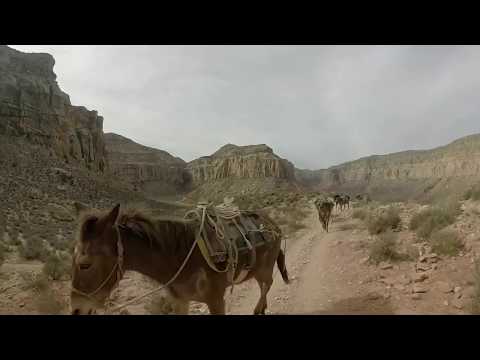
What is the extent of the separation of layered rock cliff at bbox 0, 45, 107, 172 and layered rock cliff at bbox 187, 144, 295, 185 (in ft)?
161

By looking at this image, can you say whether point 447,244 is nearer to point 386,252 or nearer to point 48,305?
point 386,252

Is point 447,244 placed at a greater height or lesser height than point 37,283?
greater

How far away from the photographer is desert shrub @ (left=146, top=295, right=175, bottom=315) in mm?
5254

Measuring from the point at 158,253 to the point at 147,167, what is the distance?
4599 inches

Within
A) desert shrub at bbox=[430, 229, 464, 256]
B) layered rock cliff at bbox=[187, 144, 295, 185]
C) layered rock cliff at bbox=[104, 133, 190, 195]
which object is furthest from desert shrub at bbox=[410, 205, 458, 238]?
layered rock cliff at bbox=[104, 133, 190, 195]

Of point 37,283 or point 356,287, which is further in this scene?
point 37,283

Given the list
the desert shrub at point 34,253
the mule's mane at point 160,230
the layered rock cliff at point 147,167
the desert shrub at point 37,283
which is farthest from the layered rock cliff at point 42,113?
the mule's mane at point 160,230

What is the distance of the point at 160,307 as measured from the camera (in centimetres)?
531

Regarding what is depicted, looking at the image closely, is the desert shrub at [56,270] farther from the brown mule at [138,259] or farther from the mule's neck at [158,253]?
the mule's neck at [158,253]

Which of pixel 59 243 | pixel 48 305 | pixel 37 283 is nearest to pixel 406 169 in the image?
pixel 59 243

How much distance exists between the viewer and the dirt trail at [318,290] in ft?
18.0
